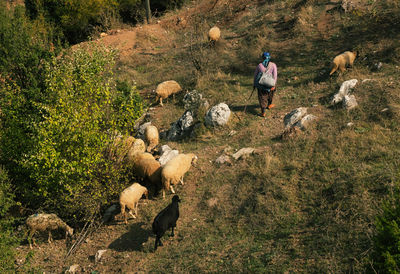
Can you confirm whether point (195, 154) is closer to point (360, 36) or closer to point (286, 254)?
point (286, 254)

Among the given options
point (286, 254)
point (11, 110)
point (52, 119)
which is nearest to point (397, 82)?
point (286, 254)

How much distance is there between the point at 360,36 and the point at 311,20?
317cm

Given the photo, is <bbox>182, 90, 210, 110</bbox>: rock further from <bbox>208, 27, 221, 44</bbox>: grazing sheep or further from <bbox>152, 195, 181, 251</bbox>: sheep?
<bbox>152, 195, 181, 251</bbox>: sheep

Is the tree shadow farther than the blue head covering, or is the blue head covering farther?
the blue head covering

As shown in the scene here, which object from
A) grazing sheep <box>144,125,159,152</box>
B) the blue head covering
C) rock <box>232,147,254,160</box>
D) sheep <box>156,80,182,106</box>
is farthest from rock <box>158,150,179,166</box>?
sheep <box>156,80,182,106</box>

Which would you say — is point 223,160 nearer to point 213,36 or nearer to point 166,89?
point 166,89

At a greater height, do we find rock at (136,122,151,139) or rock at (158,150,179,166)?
rock at (158,150,179,166)

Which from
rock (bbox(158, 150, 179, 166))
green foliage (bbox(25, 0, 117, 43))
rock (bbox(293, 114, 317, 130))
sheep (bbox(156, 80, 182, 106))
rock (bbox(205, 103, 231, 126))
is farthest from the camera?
green foliage (bbox(25, 0, 117, 43))

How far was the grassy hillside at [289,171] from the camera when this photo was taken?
6496 millimetres

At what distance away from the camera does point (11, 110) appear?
10.1m

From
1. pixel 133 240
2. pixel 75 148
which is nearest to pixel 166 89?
pixel 75 148

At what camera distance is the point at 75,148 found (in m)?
8.91

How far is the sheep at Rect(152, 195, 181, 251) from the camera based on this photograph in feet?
24.2

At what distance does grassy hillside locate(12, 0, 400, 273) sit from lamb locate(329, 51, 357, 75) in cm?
40
